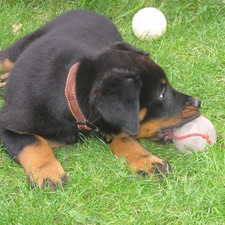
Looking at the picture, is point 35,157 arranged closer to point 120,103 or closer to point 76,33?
point 120,103

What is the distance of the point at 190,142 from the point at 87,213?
0.96 m

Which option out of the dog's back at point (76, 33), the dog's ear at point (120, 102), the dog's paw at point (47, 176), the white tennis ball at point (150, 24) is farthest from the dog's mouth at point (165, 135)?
the white tennis ball at point (150, 24)

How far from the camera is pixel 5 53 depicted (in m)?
5.13

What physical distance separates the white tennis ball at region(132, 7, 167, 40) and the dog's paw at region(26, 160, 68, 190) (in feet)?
6.78

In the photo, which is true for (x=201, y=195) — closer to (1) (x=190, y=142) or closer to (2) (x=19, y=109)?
(1) (x=190, y=142)

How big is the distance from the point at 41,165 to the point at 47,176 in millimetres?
112

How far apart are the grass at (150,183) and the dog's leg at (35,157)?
0.27ft

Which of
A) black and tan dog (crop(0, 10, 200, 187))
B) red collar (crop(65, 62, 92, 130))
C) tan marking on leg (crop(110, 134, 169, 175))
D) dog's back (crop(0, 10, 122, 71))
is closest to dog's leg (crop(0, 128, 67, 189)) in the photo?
black and tan dog (crop(0, 10, 200, 187))

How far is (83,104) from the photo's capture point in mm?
3574

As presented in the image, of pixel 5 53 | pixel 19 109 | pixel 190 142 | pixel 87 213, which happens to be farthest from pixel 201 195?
pixel 5 53

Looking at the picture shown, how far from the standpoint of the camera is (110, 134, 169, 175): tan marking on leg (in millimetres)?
3717

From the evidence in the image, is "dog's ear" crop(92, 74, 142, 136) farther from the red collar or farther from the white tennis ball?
the white tennis ball

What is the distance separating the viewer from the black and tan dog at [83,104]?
3344 millimetres

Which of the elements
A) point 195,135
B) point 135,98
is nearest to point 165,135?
point 195,135
